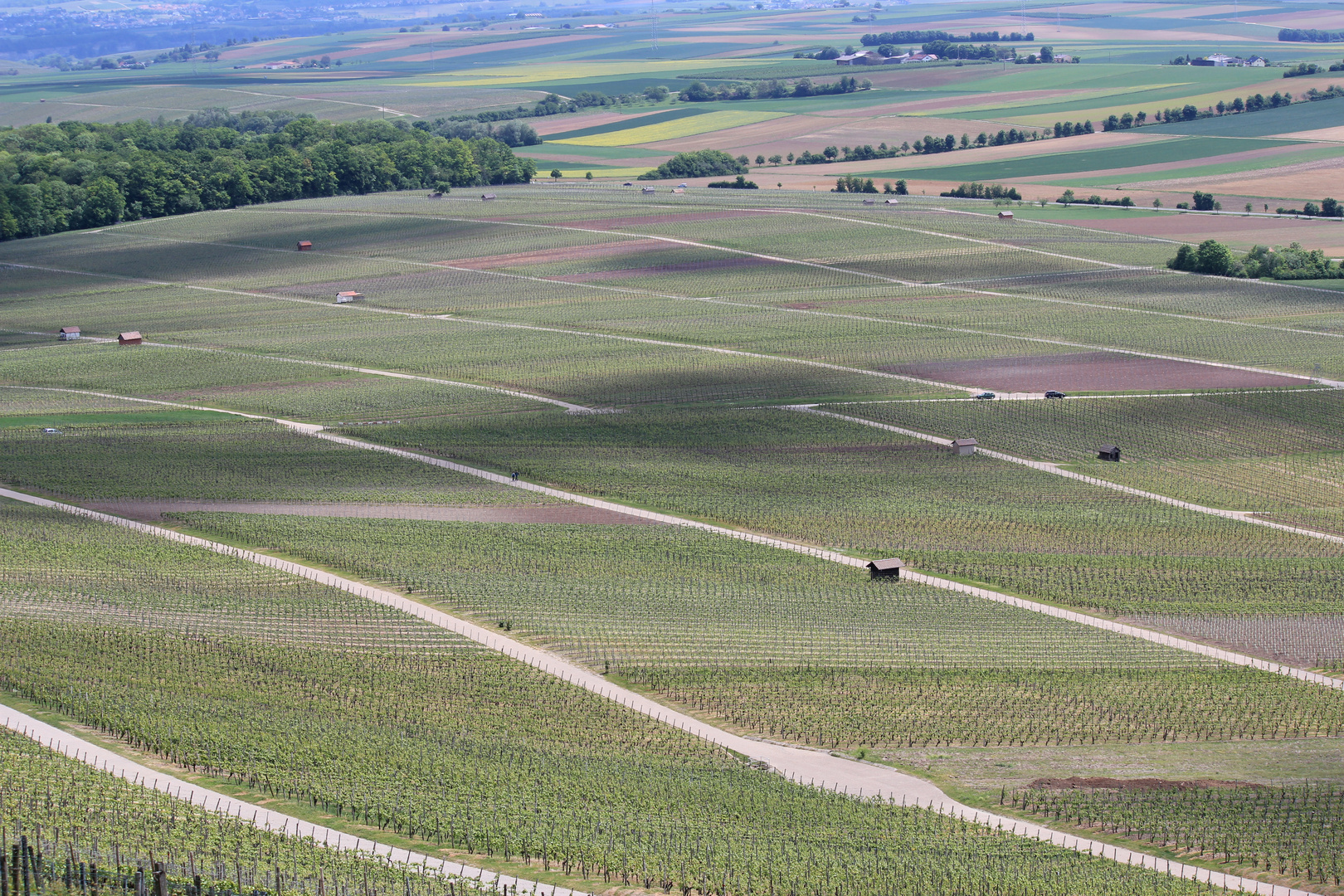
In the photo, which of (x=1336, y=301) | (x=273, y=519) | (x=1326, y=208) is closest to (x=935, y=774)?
(x=273, y=519)

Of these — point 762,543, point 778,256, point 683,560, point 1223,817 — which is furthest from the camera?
point 778,256

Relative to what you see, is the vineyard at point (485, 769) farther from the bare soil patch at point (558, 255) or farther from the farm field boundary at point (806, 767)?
the bare soil patch at point (558, 255)

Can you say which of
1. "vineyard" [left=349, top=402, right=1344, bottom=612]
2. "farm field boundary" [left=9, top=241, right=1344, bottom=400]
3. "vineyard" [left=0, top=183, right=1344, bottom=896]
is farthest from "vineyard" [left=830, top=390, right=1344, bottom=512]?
"farm field boundary" [left=9, top=241, right=1344, bottom=400]

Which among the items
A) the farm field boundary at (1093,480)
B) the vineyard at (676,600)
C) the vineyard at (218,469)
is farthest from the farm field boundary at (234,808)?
the farm field boundary at (1093,480)

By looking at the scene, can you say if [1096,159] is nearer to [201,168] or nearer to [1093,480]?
[201,168]

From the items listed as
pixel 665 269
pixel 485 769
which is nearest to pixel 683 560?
pixel 485 769
